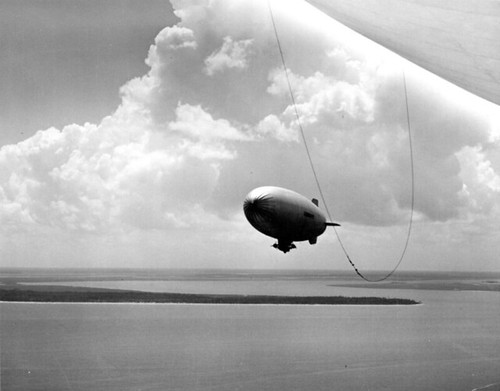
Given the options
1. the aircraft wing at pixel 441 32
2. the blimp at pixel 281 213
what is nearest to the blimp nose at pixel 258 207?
the blimp at pixel 281 213

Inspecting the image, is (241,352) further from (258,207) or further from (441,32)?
(441,32)

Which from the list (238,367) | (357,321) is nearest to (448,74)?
(238,367)

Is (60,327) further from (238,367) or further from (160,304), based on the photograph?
(160,304)

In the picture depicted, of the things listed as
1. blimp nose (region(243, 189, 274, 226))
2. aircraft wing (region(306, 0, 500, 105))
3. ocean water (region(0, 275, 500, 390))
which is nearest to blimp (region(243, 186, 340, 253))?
blimp nose (region(243, 189, 274, 226))

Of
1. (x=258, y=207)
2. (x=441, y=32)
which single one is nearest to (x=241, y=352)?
(x=258, y=207)

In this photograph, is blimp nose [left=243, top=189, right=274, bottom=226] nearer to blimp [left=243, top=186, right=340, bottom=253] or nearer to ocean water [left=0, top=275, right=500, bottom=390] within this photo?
blimp [left=243, top=186, right=340, bottom=253]

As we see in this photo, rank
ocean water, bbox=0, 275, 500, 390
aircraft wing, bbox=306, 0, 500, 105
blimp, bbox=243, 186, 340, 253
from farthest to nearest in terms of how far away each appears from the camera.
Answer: ocean water, bbox=0, 275, 500, 390, blimp, bbox=243, 186, 340, 253, aircraft wing, bbox=306, 0, 500, 105
